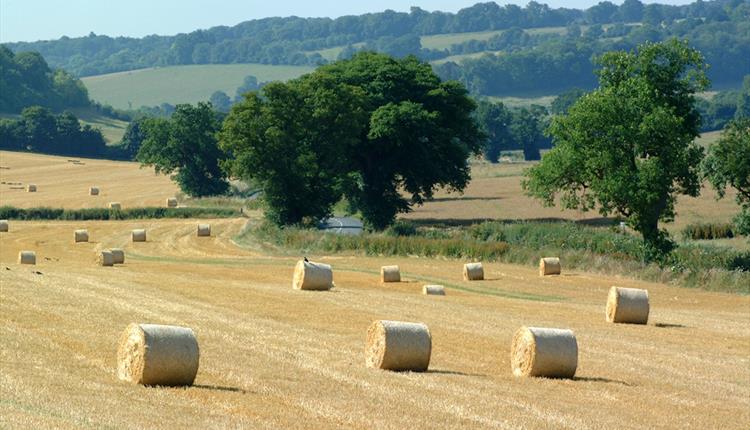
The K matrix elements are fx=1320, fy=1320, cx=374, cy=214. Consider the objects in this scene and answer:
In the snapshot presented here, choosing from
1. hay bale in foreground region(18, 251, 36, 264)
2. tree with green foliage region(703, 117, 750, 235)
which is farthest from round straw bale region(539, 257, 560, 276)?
hay bale in foreground region(18, 251, 36, 264)

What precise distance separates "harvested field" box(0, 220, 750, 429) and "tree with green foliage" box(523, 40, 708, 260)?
6604 millimetres

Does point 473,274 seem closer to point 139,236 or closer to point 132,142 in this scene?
point 139,236

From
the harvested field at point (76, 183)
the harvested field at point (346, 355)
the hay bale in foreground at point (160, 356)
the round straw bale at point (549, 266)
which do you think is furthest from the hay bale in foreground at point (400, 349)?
→ the harvested field at point (76, 183)

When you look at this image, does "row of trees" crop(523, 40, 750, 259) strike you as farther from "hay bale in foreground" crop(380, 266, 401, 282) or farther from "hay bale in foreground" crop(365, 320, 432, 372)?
"hay bale in foreground" crop(365, 320, 432, 372)

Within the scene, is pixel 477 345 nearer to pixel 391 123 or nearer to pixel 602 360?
pixel 602 360

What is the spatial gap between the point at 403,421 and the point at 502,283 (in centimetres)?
3257

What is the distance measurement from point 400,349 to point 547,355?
277 cm

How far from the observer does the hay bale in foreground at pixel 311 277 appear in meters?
42.4

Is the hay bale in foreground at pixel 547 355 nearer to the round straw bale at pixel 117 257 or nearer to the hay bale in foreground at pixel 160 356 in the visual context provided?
the hay bale in foreground at pixel 160 356

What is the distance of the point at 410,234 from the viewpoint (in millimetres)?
70688

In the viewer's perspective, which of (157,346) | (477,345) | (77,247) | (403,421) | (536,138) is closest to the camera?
(403,421)

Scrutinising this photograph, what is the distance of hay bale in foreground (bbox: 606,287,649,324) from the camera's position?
36.1 meters

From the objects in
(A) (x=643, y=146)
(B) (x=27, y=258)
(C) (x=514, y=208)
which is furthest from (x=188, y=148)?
(A) (x=643, y=146)

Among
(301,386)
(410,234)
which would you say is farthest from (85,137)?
(301,386)
